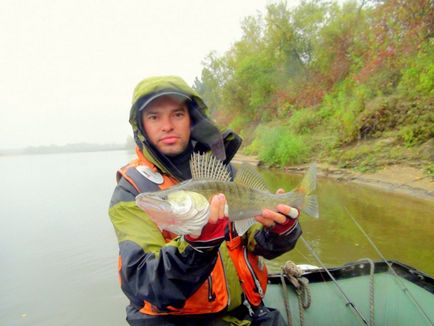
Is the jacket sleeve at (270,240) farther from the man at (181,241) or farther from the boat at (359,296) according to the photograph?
the boat at (359,296)

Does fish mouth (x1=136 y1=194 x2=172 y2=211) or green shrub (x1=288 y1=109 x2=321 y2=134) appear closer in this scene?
fish mouth (x1=136 y1=194 x2=172 y2=211)

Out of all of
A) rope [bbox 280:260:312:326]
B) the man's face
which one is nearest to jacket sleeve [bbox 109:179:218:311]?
the man's face

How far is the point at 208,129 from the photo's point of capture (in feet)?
10.2

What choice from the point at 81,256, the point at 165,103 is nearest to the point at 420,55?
the point at 165,103

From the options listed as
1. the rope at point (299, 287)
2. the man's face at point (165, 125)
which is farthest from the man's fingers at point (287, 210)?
the rope at point (299, 287)

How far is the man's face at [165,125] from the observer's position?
273 cm

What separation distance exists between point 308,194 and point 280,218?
391mm

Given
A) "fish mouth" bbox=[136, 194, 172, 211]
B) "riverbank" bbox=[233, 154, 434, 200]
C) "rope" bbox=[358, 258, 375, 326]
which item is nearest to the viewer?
"fish mouth" bbox=[136, 194, 172, 211]

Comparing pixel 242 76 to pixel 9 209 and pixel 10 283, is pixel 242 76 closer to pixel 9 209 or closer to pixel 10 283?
pixel 9 209

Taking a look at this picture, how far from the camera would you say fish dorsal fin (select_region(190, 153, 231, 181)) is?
89.5 inches

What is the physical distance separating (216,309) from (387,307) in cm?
202

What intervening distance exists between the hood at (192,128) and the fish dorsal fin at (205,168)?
551mm

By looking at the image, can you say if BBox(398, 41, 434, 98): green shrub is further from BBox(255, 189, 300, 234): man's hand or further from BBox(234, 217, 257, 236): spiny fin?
BBox(234, 217, 257, 236): spiny fin

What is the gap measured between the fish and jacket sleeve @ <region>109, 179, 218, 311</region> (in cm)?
21
